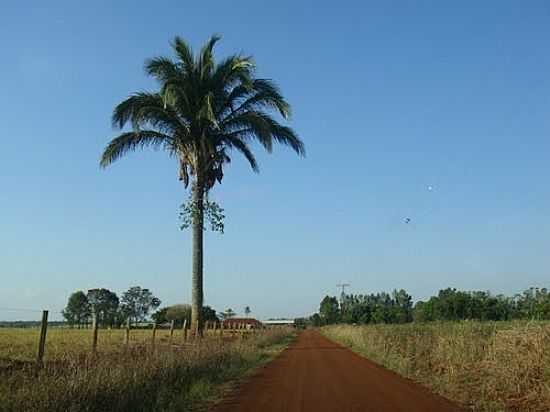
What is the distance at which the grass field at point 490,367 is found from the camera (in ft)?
42.3

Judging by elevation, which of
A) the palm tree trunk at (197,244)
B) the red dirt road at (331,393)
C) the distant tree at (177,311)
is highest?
the distant tree at (177,311)

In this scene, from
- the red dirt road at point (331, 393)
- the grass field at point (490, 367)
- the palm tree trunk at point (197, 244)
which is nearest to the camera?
the red dirt road at point (331, 393)

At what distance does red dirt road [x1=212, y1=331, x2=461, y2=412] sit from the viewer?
12.4 metres

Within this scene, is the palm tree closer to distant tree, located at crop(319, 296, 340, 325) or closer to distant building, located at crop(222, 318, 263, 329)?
distant building, located at crop(222, 318, 263, 329)

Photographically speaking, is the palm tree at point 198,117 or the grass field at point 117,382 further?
the palm tree at point 198,117

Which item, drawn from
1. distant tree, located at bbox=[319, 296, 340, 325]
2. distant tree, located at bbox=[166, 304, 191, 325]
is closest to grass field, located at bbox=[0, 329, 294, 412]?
distant tree, located at bbox=[166, 304, 191, 325]

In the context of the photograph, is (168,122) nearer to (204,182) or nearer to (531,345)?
(204,182)

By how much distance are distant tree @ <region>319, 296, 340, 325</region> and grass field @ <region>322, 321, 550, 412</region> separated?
425 feet

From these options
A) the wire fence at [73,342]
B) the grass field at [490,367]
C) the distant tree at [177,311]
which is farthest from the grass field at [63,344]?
the distant tree at [177,311]

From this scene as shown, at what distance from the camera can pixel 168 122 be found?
24578 mm

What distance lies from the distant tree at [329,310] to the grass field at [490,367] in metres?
130

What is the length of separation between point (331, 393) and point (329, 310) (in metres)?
159

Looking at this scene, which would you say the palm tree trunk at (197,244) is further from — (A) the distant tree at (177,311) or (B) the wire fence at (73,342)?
(A) the distant tree at (177,311)

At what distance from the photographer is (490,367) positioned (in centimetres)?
1516
